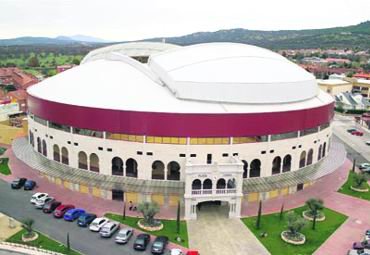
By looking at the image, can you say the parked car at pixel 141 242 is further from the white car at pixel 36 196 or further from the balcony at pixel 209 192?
the white car at pixel 36 196

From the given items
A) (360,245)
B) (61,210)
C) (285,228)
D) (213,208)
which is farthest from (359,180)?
(61,210)

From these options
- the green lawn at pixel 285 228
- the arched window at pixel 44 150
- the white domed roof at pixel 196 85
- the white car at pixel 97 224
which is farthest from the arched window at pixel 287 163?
the arched window at pixel 44 150

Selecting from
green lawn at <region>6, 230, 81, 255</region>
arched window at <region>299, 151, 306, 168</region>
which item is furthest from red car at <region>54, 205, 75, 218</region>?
arched window at <region>299, 151, 306, 168</region>

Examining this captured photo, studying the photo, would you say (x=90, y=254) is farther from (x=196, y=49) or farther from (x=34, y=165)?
(x=196, y=49)

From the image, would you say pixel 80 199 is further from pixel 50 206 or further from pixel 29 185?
pixel 29 185

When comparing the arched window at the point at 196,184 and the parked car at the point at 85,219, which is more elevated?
the arched window at the point at 196,184

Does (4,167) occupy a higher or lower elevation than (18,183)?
lower

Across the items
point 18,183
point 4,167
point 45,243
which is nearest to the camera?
point 45,243
